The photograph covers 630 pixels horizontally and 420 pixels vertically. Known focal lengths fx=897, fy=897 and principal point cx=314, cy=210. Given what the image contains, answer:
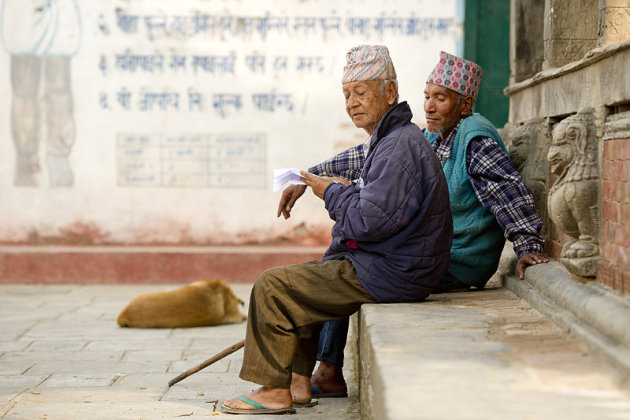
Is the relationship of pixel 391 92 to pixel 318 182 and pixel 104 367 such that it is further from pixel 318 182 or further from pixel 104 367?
pixel 104 367

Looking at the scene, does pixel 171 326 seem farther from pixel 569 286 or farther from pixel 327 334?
pixel 569 286

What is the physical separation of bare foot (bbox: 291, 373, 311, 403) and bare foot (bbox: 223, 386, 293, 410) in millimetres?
179

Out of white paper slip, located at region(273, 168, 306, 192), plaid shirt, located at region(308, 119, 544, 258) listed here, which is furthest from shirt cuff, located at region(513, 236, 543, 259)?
white paper slip, located at region(273, 168, 306, 192)

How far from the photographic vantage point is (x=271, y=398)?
371 centimetres

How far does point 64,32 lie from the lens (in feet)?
26.7

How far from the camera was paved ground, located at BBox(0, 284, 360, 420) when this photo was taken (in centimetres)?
396

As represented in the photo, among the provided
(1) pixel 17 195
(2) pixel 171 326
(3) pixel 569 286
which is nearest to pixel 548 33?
(3) pixel 569 286

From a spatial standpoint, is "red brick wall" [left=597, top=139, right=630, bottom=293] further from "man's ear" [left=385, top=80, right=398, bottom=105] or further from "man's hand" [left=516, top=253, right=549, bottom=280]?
"man's ear" [left=385, top=80, right=398, bottom=105]

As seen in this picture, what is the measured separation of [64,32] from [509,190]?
5305mm

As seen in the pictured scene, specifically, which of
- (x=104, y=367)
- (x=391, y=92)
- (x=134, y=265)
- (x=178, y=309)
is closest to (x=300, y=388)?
(x=391, y=92)

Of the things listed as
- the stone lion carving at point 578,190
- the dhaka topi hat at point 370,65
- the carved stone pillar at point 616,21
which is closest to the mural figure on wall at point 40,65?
the dhaka topi hat at point 370,65

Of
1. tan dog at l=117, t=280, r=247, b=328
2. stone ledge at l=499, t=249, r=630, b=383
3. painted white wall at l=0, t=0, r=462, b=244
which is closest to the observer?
stone ledge at l=499, t=249, r=630, b=383

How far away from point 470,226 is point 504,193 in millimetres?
254

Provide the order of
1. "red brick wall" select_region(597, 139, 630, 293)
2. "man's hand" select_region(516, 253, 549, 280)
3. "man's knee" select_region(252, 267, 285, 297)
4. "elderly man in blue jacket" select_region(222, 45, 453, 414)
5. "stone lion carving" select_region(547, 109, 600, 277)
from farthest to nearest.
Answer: "man's hand" select_region(516, 253, 549, 280), "man's knee" select_region(252, 267, 285, 297), "elderly man in blue jacket" select_region(222, 45, 453, 414), "stone lion carving" select_region(547, 109, 600, 277), "red brick wall" select_region(597, 139, 630, 293)
